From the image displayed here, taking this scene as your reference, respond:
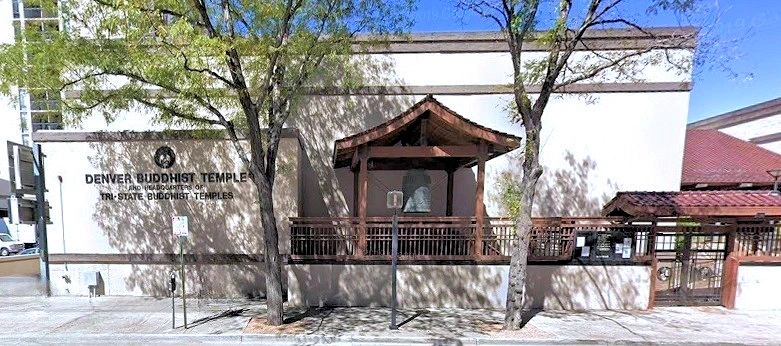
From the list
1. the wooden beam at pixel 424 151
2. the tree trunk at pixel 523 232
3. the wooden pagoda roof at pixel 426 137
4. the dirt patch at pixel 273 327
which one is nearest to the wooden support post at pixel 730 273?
the tree trunk at pixel 523 232

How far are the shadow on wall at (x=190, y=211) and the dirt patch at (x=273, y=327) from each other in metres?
1.80

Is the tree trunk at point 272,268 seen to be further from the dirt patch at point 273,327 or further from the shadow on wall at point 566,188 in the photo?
the shadow on wall at point 566,188

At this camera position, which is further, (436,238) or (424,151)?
(436,238)

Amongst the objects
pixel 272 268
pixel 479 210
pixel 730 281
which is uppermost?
pixel 479 210

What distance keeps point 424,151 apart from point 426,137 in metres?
0.41

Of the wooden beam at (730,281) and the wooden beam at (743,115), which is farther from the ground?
the wooden beam at (743,115)

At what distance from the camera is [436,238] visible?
24.0ft

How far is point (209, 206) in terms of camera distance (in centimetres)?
782

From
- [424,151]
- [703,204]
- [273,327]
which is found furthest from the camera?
[424,151]

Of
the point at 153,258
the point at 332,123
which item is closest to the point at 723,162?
the point at 332,123

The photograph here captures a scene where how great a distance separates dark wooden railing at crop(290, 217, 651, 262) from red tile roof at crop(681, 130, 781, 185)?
596 cm

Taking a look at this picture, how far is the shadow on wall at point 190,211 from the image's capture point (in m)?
7.76

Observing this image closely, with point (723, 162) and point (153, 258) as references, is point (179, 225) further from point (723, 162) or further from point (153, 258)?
point (723, 162)

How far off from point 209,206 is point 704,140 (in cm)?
1872
